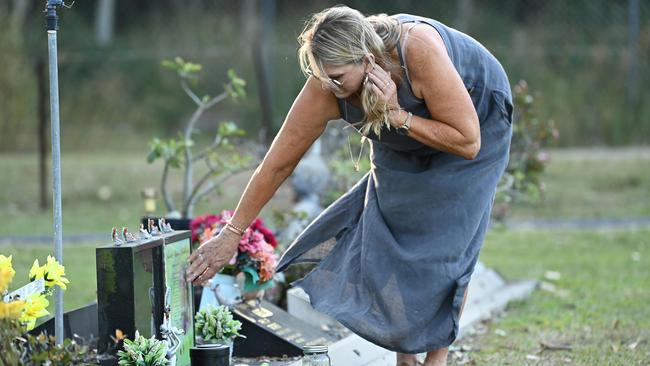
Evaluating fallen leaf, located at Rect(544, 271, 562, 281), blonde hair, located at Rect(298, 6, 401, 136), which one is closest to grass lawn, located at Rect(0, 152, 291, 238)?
fallen leaf, located at Rect(544, 271, 562, 281)

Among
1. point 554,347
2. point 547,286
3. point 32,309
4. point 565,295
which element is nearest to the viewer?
point 32,309

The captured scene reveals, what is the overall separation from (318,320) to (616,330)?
5.40ft

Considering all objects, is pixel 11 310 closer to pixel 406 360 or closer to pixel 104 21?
pixel 406 360

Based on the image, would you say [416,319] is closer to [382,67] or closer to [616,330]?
[382,67]

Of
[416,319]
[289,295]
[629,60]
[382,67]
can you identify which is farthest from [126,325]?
→ [629,60]

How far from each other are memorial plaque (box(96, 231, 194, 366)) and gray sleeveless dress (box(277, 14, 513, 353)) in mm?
585

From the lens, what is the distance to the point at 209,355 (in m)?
4.01

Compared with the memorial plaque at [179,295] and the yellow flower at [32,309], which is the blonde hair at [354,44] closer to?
the memorial plaque at [179,295]

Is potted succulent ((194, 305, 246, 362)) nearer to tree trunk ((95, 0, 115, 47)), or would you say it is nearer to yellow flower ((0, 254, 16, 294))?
yellow flower ((0, 254, 16, 294))

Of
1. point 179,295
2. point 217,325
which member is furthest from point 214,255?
point 217,325

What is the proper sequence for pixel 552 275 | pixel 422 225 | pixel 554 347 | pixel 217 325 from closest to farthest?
pixel 422 225, pixel 217 325, pixel 554 347, pixel 552 275

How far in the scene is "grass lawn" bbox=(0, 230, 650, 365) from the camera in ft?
17.4

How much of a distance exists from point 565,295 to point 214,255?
364 cm

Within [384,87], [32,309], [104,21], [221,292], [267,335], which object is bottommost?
[267,335]
